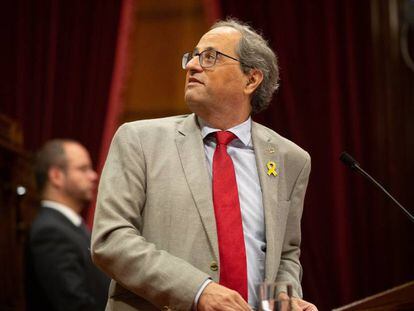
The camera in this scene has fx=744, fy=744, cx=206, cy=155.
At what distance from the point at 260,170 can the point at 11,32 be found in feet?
11.4

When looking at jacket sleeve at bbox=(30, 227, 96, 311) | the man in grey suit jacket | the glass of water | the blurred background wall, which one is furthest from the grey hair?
the blurred background wall

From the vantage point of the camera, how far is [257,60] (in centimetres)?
268

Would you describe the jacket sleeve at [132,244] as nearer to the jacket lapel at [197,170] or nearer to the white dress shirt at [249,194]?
the jacket lapel at [197,170]

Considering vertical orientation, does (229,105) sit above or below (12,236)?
above

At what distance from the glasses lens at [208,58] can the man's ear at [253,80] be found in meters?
0.16

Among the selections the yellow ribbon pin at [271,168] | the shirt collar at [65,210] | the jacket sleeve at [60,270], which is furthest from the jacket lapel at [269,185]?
the shirt collar at [65,210]

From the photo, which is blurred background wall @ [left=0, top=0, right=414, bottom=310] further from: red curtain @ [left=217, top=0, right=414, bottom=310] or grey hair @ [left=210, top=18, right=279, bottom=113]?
grey hair @ [left=210, top=18, right=279, bottom=113]

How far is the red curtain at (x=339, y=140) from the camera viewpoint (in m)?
4.86

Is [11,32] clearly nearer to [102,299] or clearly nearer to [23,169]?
[23,169]

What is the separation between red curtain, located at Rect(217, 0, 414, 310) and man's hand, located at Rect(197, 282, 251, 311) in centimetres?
289

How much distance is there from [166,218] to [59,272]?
1.70 m

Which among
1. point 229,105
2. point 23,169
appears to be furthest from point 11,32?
point 229,105

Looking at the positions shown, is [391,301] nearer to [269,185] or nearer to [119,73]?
[269,185]

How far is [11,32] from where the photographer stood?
5441mm
